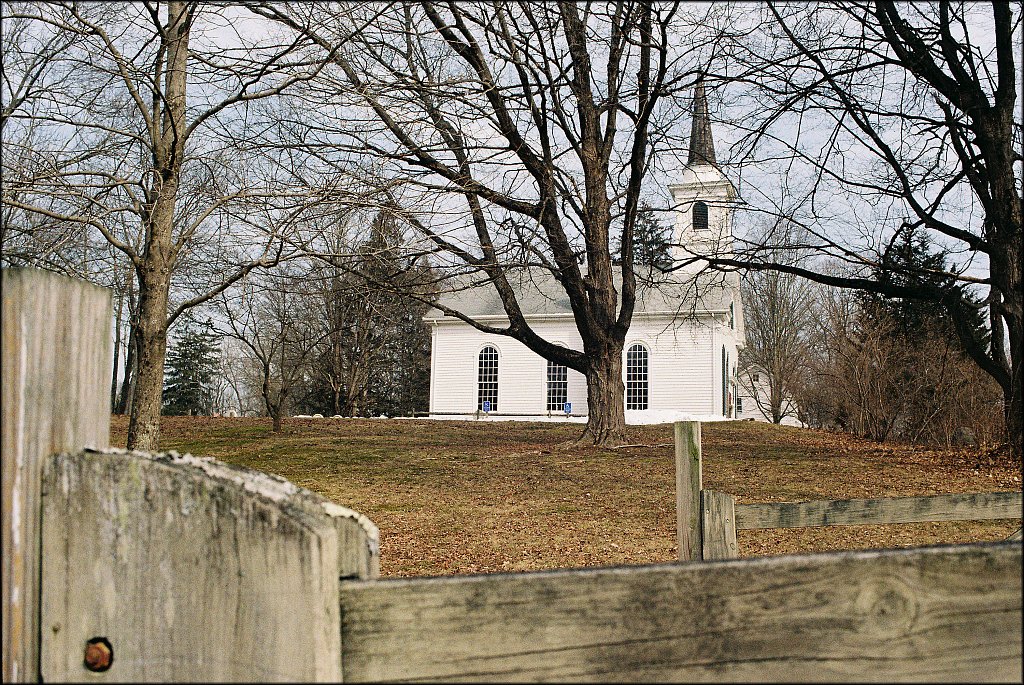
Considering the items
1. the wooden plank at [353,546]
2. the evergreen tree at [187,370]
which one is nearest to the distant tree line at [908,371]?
the wooden plank at [353,546]

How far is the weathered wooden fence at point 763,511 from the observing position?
491 centimetres

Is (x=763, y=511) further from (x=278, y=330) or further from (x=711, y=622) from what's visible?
(x=278, y=330)

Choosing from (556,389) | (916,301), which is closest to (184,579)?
(916,301)

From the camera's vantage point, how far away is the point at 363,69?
885 cm

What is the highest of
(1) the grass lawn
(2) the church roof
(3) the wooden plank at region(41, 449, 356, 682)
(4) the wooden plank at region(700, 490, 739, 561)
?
(2) the church roof

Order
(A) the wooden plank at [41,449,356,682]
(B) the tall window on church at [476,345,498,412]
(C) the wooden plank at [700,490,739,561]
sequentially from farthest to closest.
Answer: (B) the tall window on church at [476,345,498,412], (C) the wooden plank at [700,490,739,561], (A) the wooden plank at [41,449,356,682]

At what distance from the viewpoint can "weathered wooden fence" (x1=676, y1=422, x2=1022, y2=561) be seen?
16.1 feet

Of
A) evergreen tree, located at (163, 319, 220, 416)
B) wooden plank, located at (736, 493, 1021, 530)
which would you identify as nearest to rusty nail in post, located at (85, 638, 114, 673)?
wooden plank, located at (736, 493, 1021, 530)

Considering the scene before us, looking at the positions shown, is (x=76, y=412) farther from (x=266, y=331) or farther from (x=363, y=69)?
(x=266, y=331)

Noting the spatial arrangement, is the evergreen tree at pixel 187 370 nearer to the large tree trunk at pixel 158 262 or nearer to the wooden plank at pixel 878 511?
the large tree trunk at pixel 158 262

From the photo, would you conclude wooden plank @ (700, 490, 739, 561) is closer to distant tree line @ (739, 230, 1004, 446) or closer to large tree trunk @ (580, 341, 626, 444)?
distant tree line @ (739, 230, 1004, 446)

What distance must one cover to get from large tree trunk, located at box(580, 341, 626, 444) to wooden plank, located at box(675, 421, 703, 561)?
1149 cm

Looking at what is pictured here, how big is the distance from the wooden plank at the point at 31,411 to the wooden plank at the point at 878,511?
4.45m

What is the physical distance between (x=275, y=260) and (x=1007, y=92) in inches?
444
